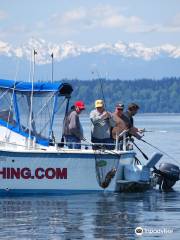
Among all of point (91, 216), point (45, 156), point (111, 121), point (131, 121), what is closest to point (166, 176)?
point (131, 121)

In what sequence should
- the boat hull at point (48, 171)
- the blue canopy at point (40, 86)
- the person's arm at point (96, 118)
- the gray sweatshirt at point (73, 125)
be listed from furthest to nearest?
the blue canopy at point (40, 86)
the person's arm at point (96, 118)
the gray sweatshirt at point (73, 125)
the boat hull at point (48, 171)

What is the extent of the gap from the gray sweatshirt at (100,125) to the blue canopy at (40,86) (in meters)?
0.91

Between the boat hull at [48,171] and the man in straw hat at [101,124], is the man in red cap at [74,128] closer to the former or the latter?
the man in straw hat at [101,124]

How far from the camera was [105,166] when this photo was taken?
25.8 metres

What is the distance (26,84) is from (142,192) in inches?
155

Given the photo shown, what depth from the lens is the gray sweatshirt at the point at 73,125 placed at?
2602cm

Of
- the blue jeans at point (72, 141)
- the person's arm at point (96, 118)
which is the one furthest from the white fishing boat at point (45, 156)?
the person's arm at point (96, 118)

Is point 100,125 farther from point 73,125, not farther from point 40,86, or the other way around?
point 40,86

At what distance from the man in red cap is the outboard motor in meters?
2.94

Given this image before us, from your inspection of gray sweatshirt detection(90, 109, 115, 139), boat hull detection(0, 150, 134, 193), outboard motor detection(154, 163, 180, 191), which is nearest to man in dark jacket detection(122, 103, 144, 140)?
gray sweatshirt detection(90, 109, 115, 139)

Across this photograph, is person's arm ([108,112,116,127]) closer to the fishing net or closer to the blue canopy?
the fishing net

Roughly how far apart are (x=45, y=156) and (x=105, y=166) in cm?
147

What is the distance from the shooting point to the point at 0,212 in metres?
22.7

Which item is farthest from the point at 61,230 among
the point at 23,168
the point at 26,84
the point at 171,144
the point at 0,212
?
the point at 171,144
